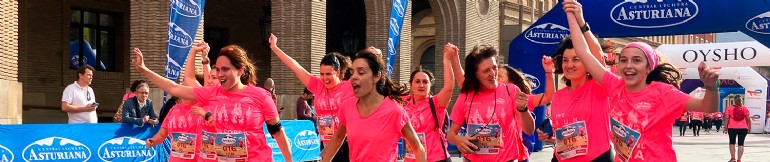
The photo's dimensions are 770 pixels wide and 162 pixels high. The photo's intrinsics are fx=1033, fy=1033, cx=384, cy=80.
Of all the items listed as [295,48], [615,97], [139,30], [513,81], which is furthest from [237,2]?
[615,97]

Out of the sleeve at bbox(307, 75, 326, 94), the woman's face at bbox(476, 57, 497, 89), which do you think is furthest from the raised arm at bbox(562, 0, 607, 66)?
the sleeve at bbox(307, 75, 326, 94)

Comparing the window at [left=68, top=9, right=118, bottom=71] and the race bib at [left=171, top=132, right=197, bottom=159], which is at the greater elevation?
the window at [left=68, top=9, right=118, bottom=71]

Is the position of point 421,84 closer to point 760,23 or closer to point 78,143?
point 78,143

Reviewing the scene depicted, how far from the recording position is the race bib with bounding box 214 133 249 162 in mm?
7355

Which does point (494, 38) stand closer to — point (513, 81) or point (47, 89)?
point (47, 89)

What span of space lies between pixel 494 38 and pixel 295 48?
33.0 feet

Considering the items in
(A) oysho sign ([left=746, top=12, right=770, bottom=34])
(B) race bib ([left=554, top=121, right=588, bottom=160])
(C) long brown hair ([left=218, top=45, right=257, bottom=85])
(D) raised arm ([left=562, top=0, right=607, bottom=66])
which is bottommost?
(B) race bib ([left=554, top=121, right=588, bottom=160])

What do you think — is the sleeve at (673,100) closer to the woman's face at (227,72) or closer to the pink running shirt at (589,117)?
the pink running shirt at (589,117)

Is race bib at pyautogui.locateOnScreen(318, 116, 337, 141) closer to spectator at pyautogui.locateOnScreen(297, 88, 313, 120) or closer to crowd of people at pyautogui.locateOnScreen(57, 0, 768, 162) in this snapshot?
crowd of people at pyautogui.locateOnScreen(57, 0, 768, 162)

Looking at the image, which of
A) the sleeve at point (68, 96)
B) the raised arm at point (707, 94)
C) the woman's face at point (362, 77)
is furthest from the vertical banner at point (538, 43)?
the raised arm at point (707, 94)

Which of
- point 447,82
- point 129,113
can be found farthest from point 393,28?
point 447,82

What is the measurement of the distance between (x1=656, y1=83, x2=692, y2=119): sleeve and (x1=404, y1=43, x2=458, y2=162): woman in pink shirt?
2.61m

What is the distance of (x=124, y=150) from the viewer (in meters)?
13.0

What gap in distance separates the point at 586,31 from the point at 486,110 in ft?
5.75
